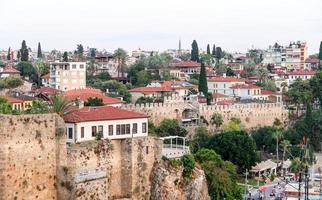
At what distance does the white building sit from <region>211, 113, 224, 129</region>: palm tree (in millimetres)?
37629

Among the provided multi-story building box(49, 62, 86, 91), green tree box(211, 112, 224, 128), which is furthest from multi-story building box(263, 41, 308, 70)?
green tree box(211, 112, 224, 128)

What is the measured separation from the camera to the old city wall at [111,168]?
34.7m

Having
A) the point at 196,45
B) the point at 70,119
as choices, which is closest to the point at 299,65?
the point at 196,45

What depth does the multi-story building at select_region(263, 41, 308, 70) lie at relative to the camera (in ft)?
555

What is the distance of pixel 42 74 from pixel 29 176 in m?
79.8

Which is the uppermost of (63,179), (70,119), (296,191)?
(70,119)

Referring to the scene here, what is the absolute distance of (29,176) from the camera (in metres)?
32.8

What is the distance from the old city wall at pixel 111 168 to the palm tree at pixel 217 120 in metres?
41.1

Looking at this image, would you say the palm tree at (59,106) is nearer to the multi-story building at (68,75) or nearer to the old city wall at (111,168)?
the old city wall at (111,168)

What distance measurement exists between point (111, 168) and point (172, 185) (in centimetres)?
416

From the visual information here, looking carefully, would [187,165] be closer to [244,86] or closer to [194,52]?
[244,86]

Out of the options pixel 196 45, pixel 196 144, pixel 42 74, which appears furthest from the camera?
pixel 196 45

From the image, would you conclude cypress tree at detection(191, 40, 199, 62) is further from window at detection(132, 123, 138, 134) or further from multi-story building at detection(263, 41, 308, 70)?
window at detection(132, 123, 138, 134)

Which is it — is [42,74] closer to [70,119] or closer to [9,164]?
[70,119]
